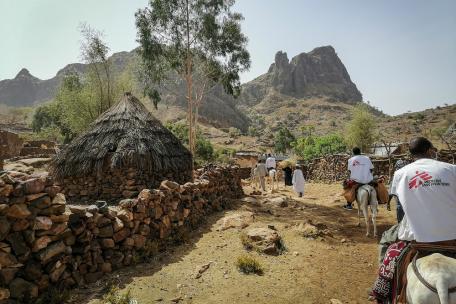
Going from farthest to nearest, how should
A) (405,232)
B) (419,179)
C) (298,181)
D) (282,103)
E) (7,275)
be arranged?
(282,103) < (298,181) < (7,275) < (405,232) < (419,179)

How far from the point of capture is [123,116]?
1387 centimetres

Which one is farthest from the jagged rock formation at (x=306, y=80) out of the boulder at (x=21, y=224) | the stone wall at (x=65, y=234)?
the boulder at (x=21, y=224)

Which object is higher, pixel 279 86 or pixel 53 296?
pixel 279 86

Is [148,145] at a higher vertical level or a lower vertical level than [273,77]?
lower

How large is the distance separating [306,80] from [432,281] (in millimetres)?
133875

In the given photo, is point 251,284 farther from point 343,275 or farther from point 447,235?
point 447,235

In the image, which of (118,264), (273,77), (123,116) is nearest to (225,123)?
(273,77)

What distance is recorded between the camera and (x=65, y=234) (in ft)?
17.6

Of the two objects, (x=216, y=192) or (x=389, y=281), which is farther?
(x=216, y=192)

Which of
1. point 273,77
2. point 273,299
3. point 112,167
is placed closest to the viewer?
point 273,299

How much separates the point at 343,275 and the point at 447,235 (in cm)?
321

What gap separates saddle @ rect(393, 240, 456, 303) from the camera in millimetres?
3377

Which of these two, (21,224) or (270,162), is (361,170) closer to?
(21,224)

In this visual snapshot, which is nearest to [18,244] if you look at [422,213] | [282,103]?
[422,213]
